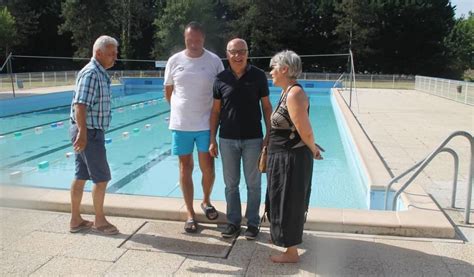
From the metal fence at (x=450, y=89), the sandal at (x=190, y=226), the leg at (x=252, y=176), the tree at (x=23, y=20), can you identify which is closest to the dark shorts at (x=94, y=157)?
the sandal at (x=190, y=226)

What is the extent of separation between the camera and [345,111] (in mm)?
12352

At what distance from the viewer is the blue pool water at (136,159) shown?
264 inches

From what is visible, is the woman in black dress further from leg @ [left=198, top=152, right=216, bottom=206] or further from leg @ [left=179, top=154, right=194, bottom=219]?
leg @ [left=179, top=154, right=194, bottom=219]

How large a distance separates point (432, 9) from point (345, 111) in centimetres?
3006

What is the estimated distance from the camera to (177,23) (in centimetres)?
3522

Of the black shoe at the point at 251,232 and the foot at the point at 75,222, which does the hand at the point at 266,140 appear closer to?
the black shoe at the point at 251,232

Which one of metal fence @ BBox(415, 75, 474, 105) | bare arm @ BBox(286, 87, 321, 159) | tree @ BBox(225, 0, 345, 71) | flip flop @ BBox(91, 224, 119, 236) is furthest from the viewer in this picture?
tree @ BBox(225, 0, 345, 71)

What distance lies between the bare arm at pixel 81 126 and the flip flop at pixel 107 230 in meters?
0.69

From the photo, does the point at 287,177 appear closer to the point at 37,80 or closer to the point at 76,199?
the point at 76,199

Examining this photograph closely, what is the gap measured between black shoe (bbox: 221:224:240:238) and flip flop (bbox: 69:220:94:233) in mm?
1126

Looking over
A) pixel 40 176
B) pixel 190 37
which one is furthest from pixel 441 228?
pixel 40 176

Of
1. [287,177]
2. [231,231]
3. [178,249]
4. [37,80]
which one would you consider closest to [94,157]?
[178,249]

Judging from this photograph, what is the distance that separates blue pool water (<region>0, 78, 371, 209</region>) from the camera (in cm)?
671

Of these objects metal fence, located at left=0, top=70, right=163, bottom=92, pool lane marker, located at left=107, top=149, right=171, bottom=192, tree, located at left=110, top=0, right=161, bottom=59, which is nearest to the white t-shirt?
pool lane marker, located at left=107, top=149, right=171, bottom=192
